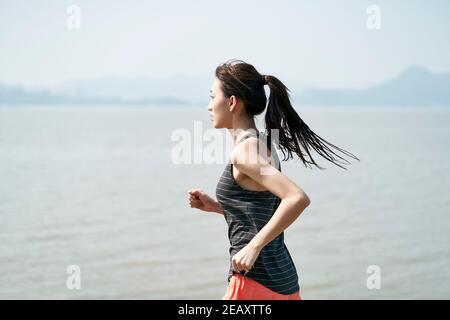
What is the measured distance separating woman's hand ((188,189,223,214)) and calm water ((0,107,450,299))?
452 cm

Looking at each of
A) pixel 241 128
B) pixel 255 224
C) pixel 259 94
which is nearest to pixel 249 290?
pixel 255 224

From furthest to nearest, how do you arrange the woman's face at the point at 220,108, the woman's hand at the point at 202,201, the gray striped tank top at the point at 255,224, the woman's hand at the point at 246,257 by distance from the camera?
the woman's hand at the point at 202,201 < the woman's face at the point at 220,108 < the gray striped tank top at the point at 255,224 < the woman's hand at the point at 246,257

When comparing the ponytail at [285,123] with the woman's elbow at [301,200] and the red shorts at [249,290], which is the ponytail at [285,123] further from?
the red shorts at [249,290]

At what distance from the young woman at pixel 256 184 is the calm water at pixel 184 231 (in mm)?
4734

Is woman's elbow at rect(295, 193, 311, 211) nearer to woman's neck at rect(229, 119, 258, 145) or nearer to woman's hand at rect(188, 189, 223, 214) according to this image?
woman's neck at rect(229, 119, 258, 145)

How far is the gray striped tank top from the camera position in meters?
2.87

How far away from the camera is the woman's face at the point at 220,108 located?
9.77 ft

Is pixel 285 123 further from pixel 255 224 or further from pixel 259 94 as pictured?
pixel 255 224

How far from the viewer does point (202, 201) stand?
3211 millimetres

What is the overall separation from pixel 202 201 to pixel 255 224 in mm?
397

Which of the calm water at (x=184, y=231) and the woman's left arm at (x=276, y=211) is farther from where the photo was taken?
the calm water at (x=184, y=231)

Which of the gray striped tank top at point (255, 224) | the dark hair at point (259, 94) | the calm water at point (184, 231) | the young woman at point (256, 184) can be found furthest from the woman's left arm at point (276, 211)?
the calm water at point (184, 231)
